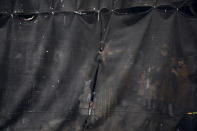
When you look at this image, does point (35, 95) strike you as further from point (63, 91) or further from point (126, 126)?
point (126, 126)

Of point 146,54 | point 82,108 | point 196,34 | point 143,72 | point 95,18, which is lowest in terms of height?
point 82,108

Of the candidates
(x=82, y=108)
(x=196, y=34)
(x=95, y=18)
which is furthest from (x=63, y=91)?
(x=196, y=34)

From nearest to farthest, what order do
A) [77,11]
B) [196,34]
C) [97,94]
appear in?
[196,34], [97,94], [77,11]

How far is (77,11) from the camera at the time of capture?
2.98m

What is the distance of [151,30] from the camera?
8.93 feet

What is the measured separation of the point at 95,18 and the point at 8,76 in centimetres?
144

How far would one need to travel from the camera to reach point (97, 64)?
288 cm

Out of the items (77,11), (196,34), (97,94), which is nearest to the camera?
(196,34)

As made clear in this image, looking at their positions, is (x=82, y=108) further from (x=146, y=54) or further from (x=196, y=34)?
(x=196, y=34)

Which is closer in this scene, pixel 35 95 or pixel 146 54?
pixel 146 54

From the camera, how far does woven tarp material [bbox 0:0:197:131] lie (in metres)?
2.60

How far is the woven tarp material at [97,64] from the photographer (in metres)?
2.60

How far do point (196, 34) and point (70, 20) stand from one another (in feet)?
5.23

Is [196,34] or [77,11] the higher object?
[77,11]
